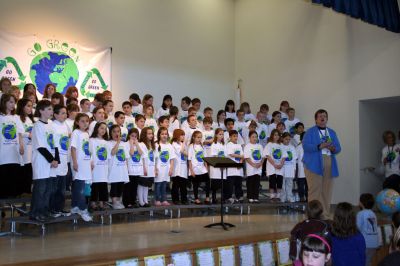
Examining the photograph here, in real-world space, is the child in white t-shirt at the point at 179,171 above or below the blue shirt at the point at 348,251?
above

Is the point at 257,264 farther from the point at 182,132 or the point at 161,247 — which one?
the point at 182,132

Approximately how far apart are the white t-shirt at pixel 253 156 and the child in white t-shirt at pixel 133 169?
2111 mm

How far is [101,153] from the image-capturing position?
646 centimetres

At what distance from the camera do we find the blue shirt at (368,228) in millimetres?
5738

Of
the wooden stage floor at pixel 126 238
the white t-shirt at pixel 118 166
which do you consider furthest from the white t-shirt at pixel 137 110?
the wooden stage floor at pixel 126 238

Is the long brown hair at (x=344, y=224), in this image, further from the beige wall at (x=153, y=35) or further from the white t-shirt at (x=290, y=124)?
the beige wall at (x=153, y=35)

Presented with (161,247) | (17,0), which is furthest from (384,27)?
(17,0)

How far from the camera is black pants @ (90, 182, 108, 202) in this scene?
6547 millimetres

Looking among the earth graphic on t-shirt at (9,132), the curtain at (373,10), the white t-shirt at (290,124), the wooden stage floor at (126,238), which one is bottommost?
the wooden stage floor at (126,238)

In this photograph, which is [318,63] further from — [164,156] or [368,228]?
[368,228]

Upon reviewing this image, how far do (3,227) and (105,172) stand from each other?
1489 millimetres

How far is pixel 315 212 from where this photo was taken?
407 centimetres

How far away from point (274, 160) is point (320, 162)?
207 centimetres

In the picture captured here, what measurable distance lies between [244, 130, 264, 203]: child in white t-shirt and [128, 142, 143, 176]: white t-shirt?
6.95 ft
